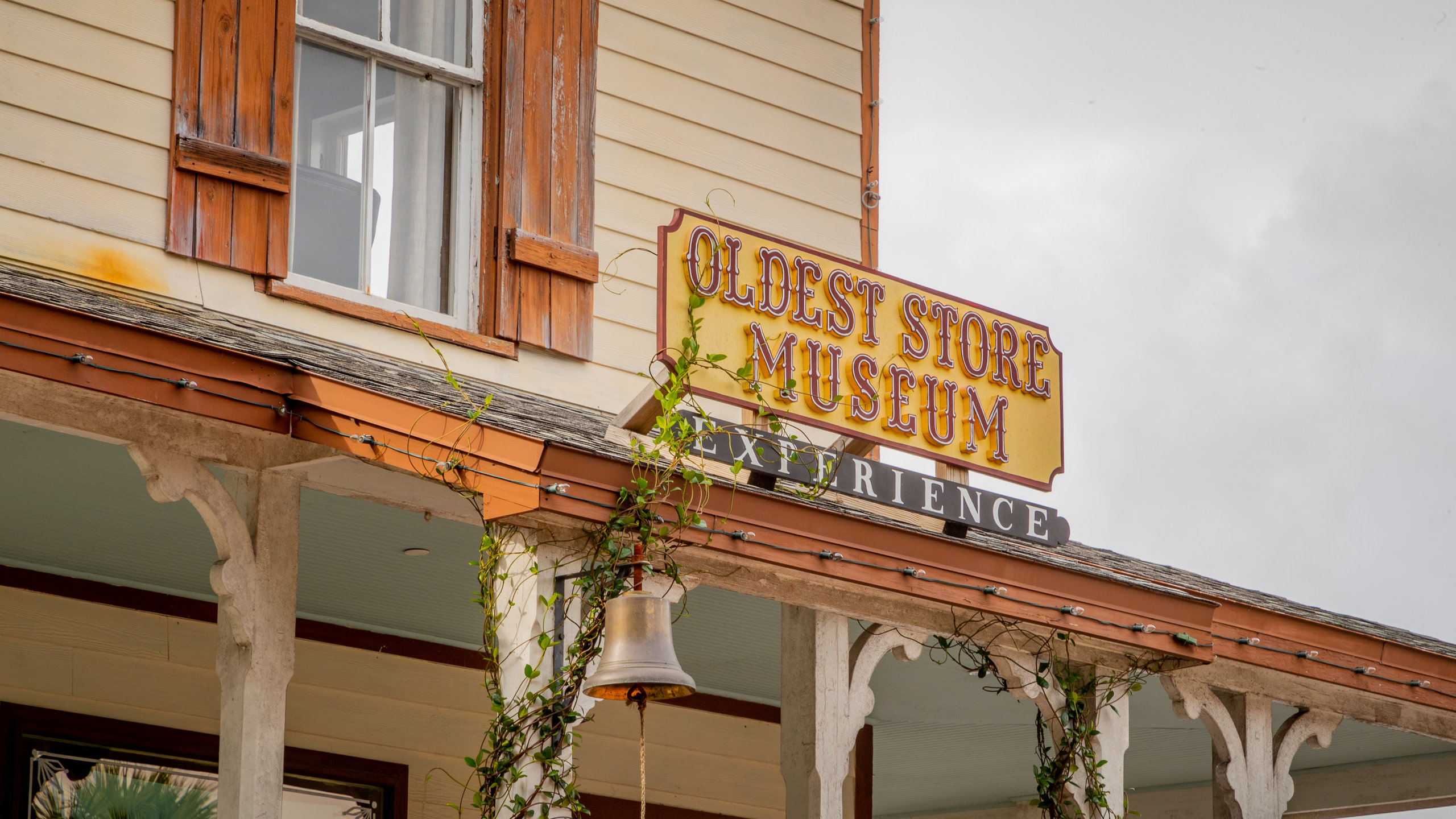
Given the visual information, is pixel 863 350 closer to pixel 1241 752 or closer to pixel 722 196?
pixel 722 196

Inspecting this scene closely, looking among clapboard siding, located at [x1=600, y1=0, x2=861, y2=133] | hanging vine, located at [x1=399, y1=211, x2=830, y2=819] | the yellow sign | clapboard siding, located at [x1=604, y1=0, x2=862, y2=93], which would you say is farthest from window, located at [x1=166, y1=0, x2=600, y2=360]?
hanging vine, located at [x1=399, y1=211, x2=830, y2=819]

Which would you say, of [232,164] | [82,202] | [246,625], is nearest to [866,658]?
[246,625]

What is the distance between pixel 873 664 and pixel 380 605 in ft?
9.58

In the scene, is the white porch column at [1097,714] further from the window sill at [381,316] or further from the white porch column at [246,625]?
the white porch column at [246,625]

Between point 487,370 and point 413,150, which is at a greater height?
point 413,150

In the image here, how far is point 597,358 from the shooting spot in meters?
9.53

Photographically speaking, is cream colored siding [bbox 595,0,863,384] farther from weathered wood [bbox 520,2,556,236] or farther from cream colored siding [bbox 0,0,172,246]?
cream colored siding [bbox 0,0,172,246]

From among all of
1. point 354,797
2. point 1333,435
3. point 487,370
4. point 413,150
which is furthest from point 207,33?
point 1333,435

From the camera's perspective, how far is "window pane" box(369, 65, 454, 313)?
9141mm

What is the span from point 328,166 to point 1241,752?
5253 mm

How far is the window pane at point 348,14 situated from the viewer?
8.99 metres

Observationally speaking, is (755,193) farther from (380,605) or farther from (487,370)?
(380,605)

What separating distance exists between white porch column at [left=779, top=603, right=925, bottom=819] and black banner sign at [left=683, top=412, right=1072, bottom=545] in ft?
1.84

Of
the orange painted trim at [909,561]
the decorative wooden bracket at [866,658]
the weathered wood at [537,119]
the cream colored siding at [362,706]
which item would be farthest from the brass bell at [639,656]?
the weathered wood at [537,119]
